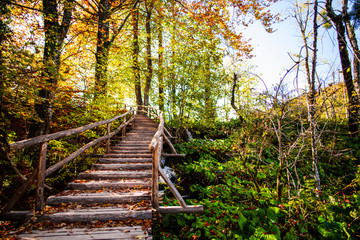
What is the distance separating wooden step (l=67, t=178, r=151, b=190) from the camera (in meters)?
3.33

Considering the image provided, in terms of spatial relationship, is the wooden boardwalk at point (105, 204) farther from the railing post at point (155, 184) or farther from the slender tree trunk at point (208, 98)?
the slender tree trunk at point (208, 98)

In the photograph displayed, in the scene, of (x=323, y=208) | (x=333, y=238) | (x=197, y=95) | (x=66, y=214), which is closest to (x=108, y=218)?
(x=66, y=214)

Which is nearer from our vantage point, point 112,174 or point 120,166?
point 112,174

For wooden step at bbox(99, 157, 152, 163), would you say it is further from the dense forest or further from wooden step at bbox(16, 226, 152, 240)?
wooden step at bbox(16, 226, 152, 240)

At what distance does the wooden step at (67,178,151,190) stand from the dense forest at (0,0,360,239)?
2.14 ft

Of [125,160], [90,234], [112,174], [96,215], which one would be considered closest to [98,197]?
[96,215]

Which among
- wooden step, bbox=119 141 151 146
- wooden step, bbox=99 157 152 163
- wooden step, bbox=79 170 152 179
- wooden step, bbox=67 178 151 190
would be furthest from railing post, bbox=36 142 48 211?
wooden step, bbox=119 141 151 146

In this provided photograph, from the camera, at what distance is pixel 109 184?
Result: 344 cm

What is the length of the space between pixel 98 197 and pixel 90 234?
0.84m

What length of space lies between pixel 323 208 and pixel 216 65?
21.4 feet

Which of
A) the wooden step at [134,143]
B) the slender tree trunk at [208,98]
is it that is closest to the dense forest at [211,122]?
the slender tree trunk at [208,98]

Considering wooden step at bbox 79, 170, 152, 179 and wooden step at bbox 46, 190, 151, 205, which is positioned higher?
wooden step at bbox 79, 170, 152, 179

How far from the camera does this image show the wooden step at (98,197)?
283cm

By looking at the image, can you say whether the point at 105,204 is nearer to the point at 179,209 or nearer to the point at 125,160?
the point at 179,209
